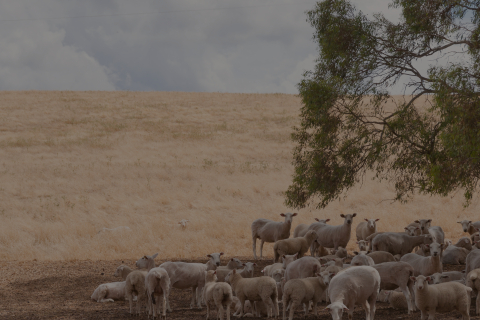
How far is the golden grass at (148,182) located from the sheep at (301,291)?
1036 cm

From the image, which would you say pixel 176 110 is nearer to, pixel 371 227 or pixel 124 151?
pixel 124 151

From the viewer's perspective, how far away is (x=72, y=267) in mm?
16703

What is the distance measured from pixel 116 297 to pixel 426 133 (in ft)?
32.9

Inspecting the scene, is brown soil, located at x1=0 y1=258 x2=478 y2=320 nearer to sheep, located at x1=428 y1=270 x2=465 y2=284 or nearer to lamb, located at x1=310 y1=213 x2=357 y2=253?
sheep, located at x1=428 y1=270 x2=465 y2=284

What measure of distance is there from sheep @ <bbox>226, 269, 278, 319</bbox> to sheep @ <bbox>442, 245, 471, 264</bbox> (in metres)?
7.74

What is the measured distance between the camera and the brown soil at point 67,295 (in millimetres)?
10453

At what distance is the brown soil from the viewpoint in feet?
34.3

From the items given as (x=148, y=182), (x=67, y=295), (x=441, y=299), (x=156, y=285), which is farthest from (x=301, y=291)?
(x=148, y=182)

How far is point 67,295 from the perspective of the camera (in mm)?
12992

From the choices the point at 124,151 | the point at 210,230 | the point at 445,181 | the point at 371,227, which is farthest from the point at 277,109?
the point at 445,181

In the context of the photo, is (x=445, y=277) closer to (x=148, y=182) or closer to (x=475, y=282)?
(x=475, y=282)

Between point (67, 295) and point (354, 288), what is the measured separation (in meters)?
7.93

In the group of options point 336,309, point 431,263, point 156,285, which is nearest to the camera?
point 336,309

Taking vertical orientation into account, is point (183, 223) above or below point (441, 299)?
above
